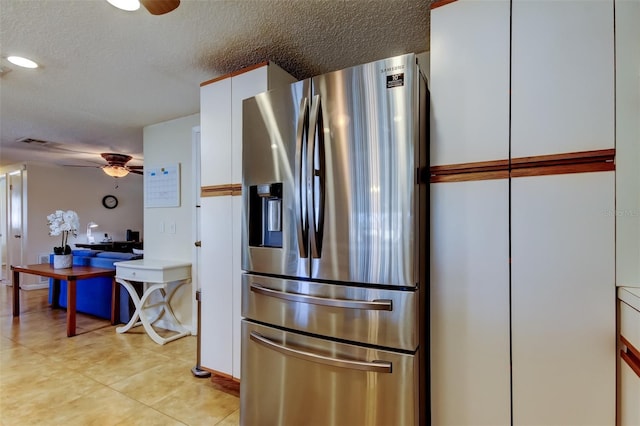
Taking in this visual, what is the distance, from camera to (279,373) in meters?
1.49

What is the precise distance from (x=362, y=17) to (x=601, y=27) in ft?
3.38

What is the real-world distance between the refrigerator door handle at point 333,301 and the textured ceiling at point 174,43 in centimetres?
140

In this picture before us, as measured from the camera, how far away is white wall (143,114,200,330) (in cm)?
341

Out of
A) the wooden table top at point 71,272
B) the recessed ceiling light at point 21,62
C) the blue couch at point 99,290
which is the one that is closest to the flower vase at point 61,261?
the wooden table top at point 71,272

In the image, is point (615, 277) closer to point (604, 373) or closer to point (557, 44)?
point (604, 373)

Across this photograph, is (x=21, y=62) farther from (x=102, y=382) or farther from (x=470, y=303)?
Answer: (x=470, y=303)

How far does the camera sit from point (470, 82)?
1.32m

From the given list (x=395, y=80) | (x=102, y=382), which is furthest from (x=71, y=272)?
(x=395, y=80)

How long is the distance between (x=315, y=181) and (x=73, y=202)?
21.7 feet

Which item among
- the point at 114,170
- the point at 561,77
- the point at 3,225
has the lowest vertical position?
the point at 3,225

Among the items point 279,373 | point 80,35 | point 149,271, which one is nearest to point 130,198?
point 149,271

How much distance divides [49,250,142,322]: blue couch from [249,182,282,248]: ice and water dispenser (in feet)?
8.84

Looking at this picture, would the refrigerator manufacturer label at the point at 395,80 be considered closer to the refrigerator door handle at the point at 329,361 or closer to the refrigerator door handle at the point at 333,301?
the refrigerator door handle at the point at 333,301

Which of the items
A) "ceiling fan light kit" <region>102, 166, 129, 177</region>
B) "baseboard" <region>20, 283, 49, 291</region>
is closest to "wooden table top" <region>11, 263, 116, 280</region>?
"ceiling fan light kit" <region>102, 166, 129, 177</region>
